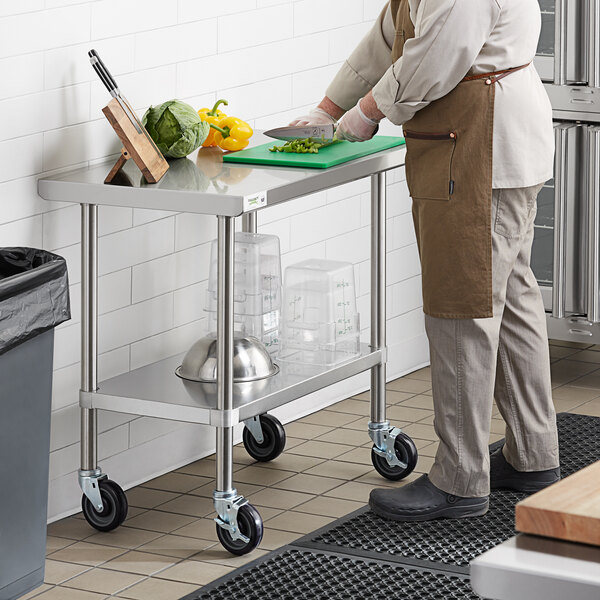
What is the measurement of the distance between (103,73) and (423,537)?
1.49 metres

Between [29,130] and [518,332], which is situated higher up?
[29,130]

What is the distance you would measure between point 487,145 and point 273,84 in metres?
1.22

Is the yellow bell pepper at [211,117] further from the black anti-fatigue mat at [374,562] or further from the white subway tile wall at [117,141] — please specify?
the black anti-fatigue mat at [374,562]

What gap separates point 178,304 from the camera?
3961 mm

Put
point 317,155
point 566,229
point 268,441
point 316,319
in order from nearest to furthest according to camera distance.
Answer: point 317,155
point 316,319
point 268,441
point 566,229

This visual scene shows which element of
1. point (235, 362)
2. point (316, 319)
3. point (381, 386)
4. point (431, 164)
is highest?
point (431, 164)

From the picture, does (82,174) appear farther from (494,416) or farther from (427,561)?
(494,416)

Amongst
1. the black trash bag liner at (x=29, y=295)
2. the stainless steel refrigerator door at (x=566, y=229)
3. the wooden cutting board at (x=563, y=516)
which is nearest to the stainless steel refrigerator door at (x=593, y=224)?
the stainless steel refrigerator door at (x=566, y=229)

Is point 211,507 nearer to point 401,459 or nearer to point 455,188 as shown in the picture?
point 401,459

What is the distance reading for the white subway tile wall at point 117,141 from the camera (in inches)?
130

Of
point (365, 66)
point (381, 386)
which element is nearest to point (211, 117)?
point (365, 66)

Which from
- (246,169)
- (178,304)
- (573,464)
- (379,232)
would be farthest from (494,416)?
(246,169)

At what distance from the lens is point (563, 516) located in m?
1.12

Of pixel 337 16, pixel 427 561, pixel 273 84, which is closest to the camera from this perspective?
pixel 427 561
